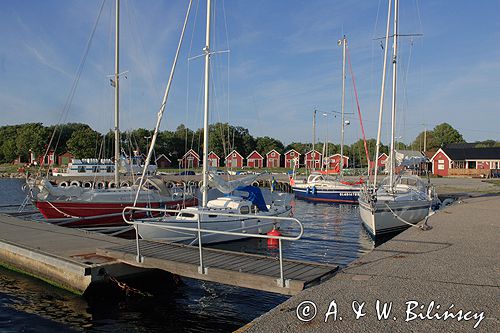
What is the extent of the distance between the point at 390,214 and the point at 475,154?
7061 centimetres

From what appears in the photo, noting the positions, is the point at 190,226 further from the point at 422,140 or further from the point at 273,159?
the point at 422,140

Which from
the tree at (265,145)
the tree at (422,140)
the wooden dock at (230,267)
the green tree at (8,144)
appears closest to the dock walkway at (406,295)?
the wooden dock at (230,267)

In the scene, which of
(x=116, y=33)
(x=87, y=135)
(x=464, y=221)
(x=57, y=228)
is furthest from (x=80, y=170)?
(x=464, y=221)

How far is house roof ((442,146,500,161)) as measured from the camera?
261 feet

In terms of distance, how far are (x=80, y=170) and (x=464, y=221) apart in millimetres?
62607

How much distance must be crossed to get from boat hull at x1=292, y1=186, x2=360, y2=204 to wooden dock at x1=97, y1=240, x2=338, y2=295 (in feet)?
101

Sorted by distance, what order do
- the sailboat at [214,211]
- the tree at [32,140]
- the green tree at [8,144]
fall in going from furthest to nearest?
the green tree at [8,144], the tree at [32,140], the sailboat at [214,211]

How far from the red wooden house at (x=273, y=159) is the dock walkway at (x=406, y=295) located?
98323 millimetres

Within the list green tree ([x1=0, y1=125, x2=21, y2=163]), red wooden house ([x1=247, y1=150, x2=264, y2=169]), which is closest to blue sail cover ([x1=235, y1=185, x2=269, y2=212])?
red wooden house ([x1=247, y1=150, x2=264, y2=169])

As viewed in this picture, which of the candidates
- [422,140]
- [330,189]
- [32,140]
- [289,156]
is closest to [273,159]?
[289,156]

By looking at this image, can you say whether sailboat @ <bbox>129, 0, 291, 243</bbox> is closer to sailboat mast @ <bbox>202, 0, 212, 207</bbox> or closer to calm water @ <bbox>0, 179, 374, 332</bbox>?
sailboat mast @ <bbox>202, 0, 212, 207</bbox>

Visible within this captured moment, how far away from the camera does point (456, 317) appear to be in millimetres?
6492

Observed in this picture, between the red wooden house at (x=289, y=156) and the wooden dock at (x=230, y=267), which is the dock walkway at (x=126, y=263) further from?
the red wooden house at (x=289, y=156)

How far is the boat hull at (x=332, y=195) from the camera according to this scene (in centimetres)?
4097
